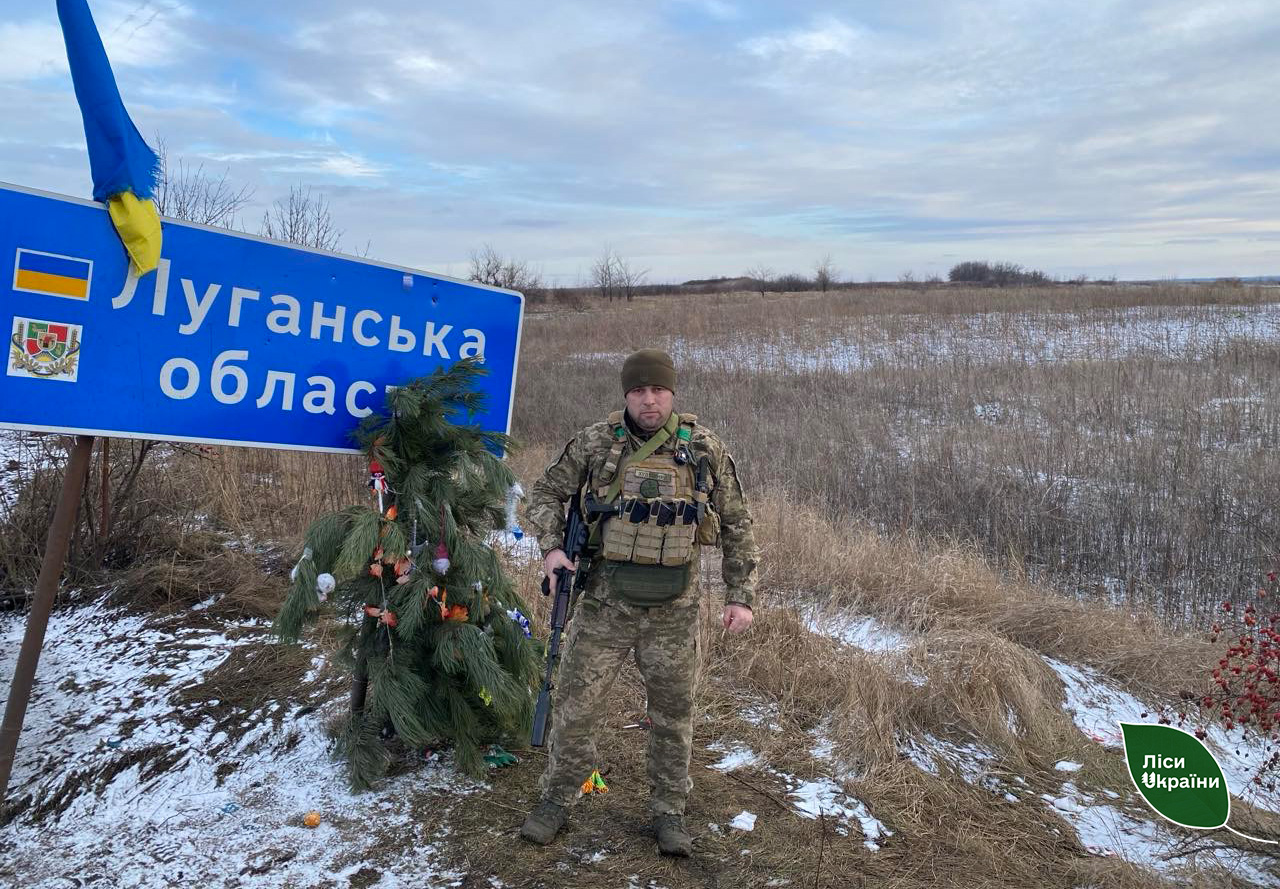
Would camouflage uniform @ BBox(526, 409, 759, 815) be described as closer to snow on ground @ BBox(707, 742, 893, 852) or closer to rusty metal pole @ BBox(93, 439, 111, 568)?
snow on ground @ BBox(707, 742, 893, 852)

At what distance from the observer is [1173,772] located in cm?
234

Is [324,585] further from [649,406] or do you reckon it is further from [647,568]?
[649,406]

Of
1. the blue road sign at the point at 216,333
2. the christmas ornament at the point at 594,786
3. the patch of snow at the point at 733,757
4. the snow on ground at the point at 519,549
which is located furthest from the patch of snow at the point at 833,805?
the snow on ground at the point at 519,549

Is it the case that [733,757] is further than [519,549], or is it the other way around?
[519,549]

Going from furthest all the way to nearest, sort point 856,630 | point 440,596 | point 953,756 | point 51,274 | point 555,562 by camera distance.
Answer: point 856,630 < point 953,756 < point 440,596 < point 555,562 < point 51,274

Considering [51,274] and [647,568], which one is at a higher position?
[51,274]

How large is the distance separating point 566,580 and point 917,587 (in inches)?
131

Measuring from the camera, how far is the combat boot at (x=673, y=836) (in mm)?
2732

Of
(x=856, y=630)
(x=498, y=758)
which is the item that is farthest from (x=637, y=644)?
(x=856, y=630)

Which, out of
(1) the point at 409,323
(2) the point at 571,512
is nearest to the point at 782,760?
(2) the point at 571,512

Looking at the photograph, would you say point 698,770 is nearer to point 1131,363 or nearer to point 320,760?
point 320,760

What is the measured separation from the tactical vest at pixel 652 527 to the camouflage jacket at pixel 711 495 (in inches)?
3.9

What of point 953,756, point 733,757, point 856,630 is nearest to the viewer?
point 733,757

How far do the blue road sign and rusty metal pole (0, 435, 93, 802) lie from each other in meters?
0.18
